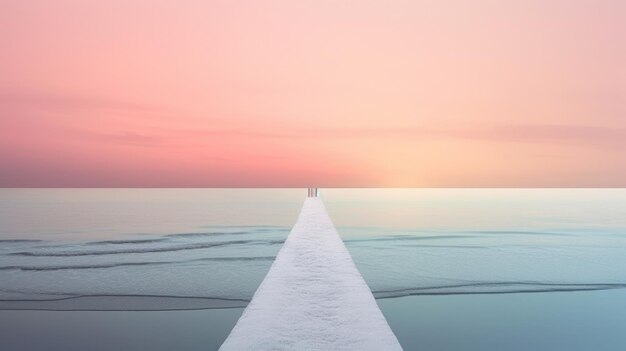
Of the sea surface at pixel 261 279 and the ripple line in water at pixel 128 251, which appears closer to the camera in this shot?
the sea surface at pixel 261 279

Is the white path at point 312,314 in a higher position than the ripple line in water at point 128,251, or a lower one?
lower

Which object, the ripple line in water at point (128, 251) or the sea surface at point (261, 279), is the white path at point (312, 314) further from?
the ripple line in water at point (128, 251)

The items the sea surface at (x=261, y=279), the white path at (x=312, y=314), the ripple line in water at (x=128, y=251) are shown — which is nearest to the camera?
the white path at (x=312, y=314)

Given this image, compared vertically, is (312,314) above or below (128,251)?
below

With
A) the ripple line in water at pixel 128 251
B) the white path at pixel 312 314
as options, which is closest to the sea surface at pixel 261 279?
the ripple line in water at pixel 128 251

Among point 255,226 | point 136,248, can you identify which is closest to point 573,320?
point 136,248

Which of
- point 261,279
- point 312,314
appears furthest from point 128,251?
point 312,314

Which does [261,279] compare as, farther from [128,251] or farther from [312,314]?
[128,251]

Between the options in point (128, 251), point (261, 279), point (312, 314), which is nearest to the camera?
point (312, 314)

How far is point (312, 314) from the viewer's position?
4.55 metres

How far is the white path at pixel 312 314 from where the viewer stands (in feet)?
12.5

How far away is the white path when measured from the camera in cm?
382

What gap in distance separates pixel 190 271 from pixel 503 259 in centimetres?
616

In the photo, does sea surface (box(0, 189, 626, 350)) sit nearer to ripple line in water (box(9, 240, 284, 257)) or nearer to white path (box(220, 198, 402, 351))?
ripple line in water (box(9, 240, 284, 257))
